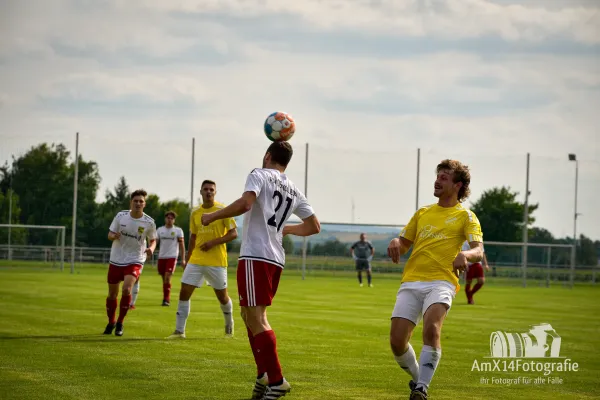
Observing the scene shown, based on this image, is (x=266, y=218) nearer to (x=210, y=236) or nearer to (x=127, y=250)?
(x=210, y=236)

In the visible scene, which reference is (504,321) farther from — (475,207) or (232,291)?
(475,207)

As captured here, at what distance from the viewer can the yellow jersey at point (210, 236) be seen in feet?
46.2

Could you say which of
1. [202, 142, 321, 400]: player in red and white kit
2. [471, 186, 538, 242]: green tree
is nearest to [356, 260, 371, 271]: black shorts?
[471, 186, 538, 242]: green tree

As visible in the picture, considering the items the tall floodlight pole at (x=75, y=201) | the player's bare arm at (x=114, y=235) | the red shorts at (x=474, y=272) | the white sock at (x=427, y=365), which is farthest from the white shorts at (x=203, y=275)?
the tall floodlight pole at (x=75, y=201)

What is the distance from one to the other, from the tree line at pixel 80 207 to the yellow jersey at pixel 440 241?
33.9 m

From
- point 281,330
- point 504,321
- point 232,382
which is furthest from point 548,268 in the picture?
point 232,382

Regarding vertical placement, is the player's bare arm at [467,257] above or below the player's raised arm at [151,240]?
above

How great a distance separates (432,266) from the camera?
27.4ft

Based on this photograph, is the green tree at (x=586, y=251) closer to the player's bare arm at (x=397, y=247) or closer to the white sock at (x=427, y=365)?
the player's bare arm at (x=397, y=247)

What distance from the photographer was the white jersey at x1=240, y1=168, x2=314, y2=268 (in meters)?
8.12

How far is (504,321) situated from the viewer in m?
19.3

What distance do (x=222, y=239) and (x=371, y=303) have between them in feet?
40.3

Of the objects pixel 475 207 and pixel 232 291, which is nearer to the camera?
pixel 232 291

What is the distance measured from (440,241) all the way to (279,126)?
2.07 meters
